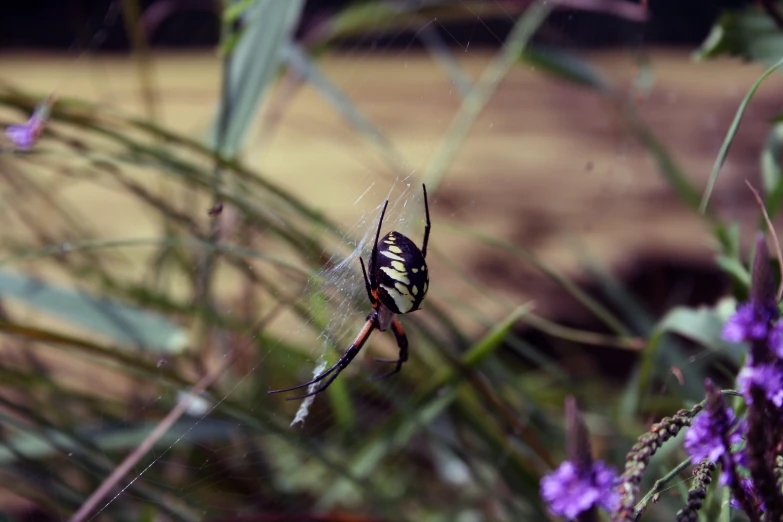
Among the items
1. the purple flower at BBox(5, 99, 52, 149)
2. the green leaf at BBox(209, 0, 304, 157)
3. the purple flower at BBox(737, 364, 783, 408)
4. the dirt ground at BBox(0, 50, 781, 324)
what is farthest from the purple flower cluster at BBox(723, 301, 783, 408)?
the dirt ground at BBox(0, 50, 781, 324)

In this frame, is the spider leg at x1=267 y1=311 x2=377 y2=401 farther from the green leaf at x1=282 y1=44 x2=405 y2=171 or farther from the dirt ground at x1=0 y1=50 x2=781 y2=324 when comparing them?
the dirt ground at x1=0 y1=50 x2=781 y2=324

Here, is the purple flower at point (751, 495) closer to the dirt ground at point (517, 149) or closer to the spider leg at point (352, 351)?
the spider leg at point (352, 351)

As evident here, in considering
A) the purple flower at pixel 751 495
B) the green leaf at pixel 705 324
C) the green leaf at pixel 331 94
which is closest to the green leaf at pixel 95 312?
the green leaf at pixel 331 94

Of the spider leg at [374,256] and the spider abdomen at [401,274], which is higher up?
the spider leg at [374,256]

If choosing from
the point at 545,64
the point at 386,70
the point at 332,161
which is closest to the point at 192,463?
the point at 545,64

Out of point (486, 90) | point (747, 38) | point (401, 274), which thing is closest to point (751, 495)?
point (401, 274)

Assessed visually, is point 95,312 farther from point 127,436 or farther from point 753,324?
point 753,324
